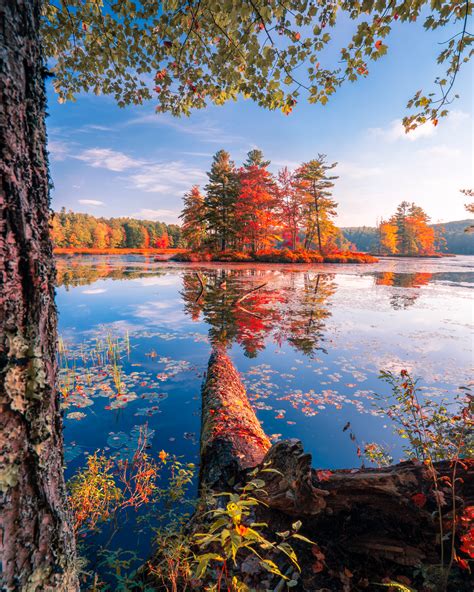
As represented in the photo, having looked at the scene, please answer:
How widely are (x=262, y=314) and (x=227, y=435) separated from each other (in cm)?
767

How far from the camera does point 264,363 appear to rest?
625 cm

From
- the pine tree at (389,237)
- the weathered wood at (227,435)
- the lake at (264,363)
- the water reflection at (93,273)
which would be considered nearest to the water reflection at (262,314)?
the lake at (264,363)

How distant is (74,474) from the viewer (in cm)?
299

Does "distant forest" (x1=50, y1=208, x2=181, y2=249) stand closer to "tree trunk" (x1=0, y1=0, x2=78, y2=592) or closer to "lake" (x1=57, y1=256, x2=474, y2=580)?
"lake" (x1=57, y1=256, x2=474, y2=580)

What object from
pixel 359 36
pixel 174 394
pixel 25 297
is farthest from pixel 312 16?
pixel 174 394

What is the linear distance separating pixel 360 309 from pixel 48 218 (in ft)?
39.6

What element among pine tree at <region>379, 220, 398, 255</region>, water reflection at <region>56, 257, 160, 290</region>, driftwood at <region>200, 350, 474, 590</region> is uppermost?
pine tree at <region>379, 220, 398, 255</region>

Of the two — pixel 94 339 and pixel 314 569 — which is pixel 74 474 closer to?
pixel 314 569

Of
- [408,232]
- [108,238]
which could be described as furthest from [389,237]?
[108,238]

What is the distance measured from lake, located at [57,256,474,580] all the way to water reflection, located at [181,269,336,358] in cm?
6

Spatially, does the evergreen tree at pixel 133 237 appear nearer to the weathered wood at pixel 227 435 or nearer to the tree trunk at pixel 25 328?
the weathered wood at pixel 227 435

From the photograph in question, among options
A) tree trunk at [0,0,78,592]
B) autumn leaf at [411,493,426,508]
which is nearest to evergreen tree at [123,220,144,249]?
tree trunk at [0,0,78,592]

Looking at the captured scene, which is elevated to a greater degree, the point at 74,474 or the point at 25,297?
the point at 25,297

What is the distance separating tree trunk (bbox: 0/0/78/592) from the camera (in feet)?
3.43
